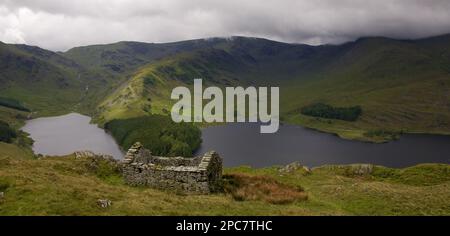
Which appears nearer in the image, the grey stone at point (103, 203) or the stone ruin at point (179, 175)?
the grey stone at point (103, 203)

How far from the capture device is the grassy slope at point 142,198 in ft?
84.5

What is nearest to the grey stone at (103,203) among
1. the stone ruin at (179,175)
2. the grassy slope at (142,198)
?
the grassy slope at (142,198)

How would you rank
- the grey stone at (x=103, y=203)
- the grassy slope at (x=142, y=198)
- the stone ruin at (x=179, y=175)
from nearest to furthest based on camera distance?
the grassy slope at (x=142, y=198), the grey stone at (x=103, y=203), the stone ruin at (x=179, y=175)

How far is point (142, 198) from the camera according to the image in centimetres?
2927

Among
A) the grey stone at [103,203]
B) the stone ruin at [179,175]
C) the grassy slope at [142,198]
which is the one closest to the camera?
the grassy slope at [142,198]

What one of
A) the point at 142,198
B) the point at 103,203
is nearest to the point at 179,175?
the point at 142,198

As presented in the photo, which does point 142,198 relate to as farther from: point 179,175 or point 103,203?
point 179,175

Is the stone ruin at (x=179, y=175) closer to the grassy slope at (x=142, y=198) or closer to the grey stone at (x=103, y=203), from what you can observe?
the grassy slope at (x=142, y=198)

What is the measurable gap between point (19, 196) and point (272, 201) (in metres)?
19.1

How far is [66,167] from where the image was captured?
39781 mm
